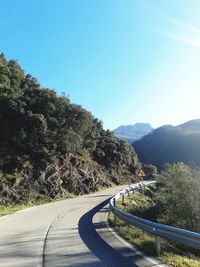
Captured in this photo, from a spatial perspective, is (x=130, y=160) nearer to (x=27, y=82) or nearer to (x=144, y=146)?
(x=27, y=82)

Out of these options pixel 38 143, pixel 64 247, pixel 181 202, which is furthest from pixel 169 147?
pixel 64 247

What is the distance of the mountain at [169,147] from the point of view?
136375mm

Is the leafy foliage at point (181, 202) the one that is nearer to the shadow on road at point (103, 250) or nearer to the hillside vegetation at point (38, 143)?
the shadow on road at point (103, 250)

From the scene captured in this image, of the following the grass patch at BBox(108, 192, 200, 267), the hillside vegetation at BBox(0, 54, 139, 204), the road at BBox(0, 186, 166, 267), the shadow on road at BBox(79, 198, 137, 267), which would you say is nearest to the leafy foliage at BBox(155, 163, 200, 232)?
the grass patch at BBox(108, 192, 200, 267)

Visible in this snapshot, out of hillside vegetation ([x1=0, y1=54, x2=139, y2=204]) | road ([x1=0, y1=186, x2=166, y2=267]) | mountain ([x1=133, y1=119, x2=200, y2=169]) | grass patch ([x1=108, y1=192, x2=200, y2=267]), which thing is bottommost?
grass patch ([x1=108, y1=192, x2=200, y2=267])

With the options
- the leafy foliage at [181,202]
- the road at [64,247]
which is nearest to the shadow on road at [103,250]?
the road at [64,247]

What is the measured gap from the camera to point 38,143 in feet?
129

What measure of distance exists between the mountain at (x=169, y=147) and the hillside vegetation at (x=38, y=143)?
269 ft

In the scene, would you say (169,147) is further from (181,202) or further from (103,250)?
(103,250)

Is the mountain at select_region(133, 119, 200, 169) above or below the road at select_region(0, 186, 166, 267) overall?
above

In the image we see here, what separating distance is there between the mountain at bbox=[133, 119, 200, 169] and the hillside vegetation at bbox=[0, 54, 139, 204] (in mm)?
82138

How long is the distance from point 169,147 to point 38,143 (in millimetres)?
120236

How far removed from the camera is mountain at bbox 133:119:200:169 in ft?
447

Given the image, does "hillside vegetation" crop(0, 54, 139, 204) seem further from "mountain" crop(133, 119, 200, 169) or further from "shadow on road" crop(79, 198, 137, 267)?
"mountain" crop(133, 119, 200, 169)
